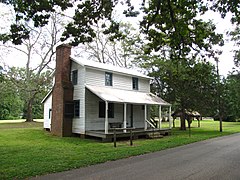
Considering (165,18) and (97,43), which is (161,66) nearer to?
(97,43)

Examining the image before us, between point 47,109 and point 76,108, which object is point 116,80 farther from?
point 47,109

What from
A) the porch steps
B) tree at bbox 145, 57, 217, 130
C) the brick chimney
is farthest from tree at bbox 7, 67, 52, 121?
the porch steps

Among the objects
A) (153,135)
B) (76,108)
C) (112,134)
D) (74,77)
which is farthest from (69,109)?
(153,135)

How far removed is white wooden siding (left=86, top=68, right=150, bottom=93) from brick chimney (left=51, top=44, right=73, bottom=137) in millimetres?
1809

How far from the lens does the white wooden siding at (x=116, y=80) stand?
18.1 meters

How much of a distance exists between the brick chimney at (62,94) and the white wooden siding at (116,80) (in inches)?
71.2

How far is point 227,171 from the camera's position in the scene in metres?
7.35

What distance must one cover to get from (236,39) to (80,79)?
1436cm

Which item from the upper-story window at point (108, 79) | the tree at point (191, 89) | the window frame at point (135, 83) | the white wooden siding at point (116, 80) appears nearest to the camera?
the white wooden siding at point (116, 80)

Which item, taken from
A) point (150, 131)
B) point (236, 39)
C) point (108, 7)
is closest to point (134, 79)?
point (150, 131)

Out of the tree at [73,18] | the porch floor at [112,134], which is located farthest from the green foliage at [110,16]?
the porch floor at [112,134]

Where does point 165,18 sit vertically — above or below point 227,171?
above

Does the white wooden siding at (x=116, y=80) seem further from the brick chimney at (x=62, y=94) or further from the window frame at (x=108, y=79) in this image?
the brick chimney at (x=62, y=94)

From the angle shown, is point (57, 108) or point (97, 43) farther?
point (97, 43)
